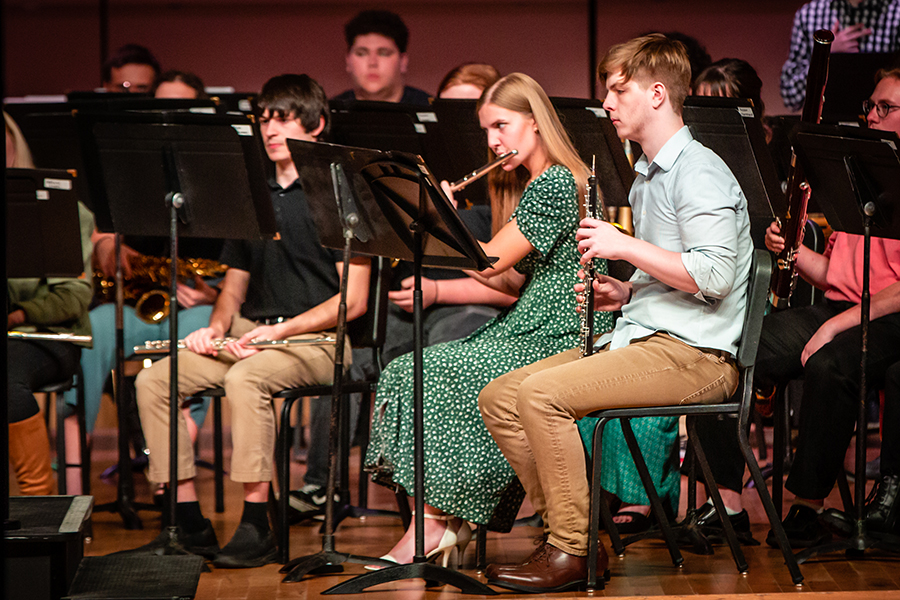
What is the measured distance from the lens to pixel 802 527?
2674mm

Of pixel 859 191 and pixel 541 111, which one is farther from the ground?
pixel 541 111

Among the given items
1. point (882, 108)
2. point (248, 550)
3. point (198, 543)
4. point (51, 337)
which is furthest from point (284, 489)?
point (882, 108)

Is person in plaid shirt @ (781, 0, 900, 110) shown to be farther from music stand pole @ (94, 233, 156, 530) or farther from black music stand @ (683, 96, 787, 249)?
music stand pole @ (94, 233, 156, 530)

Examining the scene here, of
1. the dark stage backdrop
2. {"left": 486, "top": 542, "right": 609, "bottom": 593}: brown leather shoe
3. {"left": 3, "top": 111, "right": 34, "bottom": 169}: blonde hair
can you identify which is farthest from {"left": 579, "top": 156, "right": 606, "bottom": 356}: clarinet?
the dark stage backdrop

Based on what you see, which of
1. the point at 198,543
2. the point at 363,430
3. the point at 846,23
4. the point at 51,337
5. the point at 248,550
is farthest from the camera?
the point at 846,23

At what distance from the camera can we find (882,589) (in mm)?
2279

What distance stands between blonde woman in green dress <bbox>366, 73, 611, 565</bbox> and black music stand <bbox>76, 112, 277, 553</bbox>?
51 centimetres

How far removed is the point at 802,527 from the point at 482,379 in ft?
3.04

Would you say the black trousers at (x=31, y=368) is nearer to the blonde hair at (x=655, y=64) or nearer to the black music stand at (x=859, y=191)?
the blonde hair at (x=655, y=64)

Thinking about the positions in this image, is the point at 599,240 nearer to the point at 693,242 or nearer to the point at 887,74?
the point at 693,242

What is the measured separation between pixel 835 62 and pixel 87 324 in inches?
99.0

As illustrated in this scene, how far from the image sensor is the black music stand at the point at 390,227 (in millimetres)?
2199

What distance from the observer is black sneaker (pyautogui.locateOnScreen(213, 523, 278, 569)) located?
2582 mm

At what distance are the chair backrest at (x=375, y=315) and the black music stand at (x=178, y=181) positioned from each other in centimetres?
34
